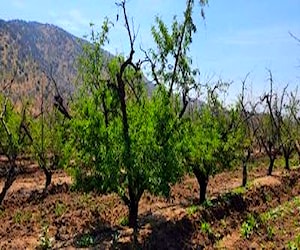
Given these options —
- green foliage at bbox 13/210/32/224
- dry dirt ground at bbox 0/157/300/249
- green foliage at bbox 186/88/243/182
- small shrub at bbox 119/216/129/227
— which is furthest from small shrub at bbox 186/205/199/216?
green foliage at bbox 13/210/32/224

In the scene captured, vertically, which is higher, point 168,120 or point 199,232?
point 168,120

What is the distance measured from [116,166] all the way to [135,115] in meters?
2.64

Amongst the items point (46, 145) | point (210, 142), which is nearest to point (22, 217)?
point (210, 142)

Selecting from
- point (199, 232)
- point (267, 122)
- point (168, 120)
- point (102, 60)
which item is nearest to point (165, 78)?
point (102, 60)

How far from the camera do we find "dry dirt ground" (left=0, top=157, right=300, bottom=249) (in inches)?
800

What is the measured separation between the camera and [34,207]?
27.0m

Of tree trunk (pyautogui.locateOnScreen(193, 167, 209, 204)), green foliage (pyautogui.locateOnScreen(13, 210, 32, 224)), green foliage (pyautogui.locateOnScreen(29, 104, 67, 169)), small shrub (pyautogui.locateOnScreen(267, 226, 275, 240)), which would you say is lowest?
small shrub (pyautogui.locateOnScreen(267, 226, 275, 240))

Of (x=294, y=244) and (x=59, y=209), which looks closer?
(x=294, y=244)

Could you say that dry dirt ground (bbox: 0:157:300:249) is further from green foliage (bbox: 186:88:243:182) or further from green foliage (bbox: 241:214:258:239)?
green foliage (bbox: 186:88:243:182)

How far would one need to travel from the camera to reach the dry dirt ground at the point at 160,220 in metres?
20.3

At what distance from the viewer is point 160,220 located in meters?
22.2

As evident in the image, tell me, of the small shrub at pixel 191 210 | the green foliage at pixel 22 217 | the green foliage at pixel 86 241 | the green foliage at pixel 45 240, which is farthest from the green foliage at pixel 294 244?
the green foliage at pixel 22 217

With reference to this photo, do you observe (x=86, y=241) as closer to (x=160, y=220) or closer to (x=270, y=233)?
(x=160, y=220)

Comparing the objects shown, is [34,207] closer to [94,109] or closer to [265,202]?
[94,109]
